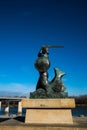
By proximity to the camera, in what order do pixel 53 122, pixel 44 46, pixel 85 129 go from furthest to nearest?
pixel 44 46
pixel 53 122
pixel 85 129

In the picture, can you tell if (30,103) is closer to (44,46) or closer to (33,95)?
(33,95)

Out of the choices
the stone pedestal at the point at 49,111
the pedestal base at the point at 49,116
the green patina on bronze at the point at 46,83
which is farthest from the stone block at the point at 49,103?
the green patina on bronze at the point at 46,83

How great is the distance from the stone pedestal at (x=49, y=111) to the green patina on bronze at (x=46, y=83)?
0.65 metres

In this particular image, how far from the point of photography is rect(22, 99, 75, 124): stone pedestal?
11984mm

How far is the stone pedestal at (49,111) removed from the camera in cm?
1198

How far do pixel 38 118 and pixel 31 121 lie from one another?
1.32 feet

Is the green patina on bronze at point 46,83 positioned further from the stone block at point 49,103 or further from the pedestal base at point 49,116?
the pedestal base at point 49,116

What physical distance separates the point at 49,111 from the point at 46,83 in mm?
1771

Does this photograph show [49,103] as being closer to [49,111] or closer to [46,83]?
[49,111]

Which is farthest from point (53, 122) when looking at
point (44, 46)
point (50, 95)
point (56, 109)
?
point (44, 46)

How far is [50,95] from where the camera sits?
12750 millimetres

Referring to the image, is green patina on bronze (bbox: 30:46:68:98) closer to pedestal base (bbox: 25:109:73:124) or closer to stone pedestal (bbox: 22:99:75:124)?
stone pedestal (bbox: 22:99:75:124)

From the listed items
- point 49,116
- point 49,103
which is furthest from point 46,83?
point 49,116

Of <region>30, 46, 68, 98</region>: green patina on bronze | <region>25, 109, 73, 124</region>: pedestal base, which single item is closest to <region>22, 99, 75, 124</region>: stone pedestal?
<region>25, 109, 73, 124</region>: pedestal base
